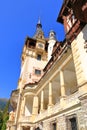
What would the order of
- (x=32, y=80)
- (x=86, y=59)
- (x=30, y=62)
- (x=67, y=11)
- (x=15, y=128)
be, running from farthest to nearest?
(x=30, y=62)
(x=32, y=80)
(x=15, y=128)
(x=67, y=11)
(x=86, y=59)

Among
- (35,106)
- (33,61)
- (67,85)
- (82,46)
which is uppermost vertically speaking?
(33,61)

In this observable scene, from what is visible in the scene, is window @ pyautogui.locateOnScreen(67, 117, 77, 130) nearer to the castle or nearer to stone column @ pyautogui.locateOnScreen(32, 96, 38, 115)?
the castle

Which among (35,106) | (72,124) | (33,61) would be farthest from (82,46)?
(33,61)

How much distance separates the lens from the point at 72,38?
40.2ft

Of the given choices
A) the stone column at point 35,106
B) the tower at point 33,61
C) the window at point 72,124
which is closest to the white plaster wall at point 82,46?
the window at point 72,124

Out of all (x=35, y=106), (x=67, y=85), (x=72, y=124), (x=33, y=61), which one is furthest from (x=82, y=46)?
(x=33, y=61)

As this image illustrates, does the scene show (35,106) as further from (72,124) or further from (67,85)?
(72,124)

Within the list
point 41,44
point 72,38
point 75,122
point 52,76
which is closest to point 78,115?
point 75,122

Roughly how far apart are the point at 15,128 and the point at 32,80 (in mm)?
9919

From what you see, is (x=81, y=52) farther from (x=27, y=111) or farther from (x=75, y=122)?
(x=27, y=111)

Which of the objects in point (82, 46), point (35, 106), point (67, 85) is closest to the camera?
point (82, 46)

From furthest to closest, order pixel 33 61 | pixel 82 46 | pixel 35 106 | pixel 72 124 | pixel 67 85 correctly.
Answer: pixel 33 61 → pixel 35 106 → pixel 67 85 → pixel 72 124 → pixel 82 46

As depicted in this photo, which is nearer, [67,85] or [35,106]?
[67,85]

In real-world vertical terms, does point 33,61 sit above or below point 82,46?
above
